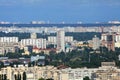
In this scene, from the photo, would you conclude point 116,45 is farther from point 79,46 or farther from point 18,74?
point 18,74

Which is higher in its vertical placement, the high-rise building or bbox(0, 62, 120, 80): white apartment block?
bbox(0, 62, 120, 80): white apartment block

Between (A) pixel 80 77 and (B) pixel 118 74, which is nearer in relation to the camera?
(B) pixel 118 74

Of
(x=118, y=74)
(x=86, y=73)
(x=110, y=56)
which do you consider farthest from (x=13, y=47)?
(x=118, y=74)

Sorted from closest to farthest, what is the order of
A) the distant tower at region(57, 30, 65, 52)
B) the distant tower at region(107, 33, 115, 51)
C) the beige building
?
the beige building, the distant tower at region(107, 33, 115, 51), the distant tower at region(57, 30, 65, 52)

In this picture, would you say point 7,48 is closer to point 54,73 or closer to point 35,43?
point 35,43

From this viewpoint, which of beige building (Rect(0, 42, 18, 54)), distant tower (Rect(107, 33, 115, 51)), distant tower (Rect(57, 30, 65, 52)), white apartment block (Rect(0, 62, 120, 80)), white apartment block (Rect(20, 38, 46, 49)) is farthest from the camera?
white apartment block (Rect(20, 38, 46, 49))

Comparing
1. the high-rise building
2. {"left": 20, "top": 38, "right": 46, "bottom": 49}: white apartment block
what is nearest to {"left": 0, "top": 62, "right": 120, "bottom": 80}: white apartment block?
the high-rise building

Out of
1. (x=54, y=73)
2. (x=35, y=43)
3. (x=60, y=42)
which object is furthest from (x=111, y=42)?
(x=54, y=73)

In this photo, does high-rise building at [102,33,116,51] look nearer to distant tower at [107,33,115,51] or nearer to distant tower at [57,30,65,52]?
distant tower at [107,33,115,51]

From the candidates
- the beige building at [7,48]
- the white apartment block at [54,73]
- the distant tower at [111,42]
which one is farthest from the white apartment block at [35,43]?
the white apartment block at [54,73]

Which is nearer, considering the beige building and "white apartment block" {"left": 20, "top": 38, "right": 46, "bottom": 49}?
the beige building

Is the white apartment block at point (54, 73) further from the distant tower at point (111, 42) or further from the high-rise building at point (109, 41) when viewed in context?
the high-rise building at point (109, 41)
